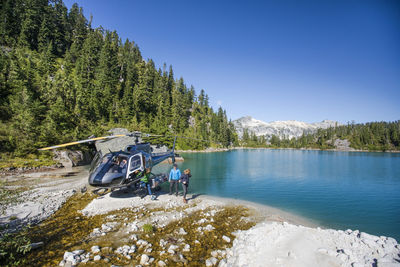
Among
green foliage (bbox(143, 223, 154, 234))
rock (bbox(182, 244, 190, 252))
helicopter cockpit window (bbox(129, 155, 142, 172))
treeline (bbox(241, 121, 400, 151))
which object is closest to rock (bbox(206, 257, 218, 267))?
rock (bbox(182, 244, 190, 252))

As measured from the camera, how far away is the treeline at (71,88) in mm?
27266

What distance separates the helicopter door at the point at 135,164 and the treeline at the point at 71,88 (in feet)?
70.0

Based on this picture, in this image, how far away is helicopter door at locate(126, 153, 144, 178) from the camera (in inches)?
445

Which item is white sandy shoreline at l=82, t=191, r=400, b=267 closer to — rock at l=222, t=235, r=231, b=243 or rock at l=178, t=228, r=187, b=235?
rock at l=222, t=235, r=231, b=243

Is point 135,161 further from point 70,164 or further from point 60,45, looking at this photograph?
point 60,45

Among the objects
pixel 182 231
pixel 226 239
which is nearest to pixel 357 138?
pixel 226 239

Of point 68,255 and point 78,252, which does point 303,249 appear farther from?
point 68,255

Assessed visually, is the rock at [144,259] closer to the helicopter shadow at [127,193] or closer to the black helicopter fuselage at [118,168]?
the black helicopter fuselage at [118,168]

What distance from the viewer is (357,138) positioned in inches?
5787

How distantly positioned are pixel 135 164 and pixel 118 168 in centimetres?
104

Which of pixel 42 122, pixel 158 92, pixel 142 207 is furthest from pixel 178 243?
pixel 158 92

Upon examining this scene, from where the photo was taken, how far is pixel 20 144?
2292 cm

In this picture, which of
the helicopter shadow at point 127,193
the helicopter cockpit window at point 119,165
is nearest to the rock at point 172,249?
the helicopter cockpit window at point 119,165

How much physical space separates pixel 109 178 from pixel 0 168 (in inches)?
693
